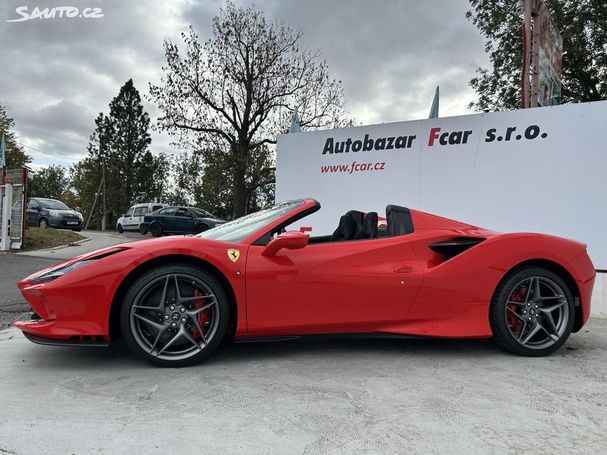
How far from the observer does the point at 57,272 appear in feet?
9.59

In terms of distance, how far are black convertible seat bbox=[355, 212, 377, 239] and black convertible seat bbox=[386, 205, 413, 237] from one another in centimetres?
11

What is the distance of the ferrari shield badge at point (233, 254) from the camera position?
300 centimetres

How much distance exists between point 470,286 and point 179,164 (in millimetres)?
50145

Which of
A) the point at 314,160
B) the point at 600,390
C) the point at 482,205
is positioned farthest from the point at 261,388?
the point at 314,160

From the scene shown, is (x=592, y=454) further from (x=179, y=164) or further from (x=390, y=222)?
(x=179, y=164)

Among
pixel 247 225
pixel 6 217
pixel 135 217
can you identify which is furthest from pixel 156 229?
pixel 247 225

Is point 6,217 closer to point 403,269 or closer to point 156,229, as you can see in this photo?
point 156,229

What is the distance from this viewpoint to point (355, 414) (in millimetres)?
2287

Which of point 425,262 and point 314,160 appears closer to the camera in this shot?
point 425,262

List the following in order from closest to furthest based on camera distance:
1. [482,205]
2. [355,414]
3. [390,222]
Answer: [355,414] < [390,222] < [482,205]

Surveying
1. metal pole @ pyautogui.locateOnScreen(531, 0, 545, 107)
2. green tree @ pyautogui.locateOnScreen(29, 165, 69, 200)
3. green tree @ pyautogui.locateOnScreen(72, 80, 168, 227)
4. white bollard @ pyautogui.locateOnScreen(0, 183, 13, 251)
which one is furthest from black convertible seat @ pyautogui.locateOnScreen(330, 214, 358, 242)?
green tree @ pyautogui.locateOnScreen(29, 165, 69, 200)

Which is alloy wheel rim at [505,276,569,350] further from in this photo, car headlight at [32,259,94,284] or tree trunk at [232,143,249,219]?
tree trunk at [232,143,249,219]

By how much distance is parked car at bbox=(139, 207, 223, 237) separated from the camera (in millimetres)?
19170

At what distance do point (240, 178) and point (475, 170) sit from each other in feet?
52.0
